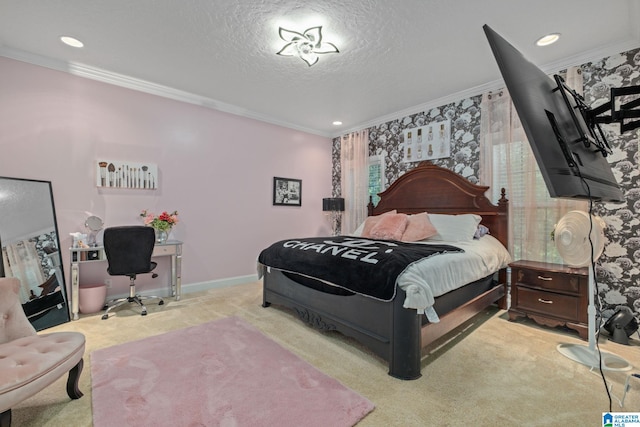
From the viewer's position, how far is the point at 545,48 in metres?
2.77

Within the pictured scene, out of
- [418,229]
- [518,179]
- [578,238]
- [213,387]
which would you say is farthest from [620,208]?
[213,387]

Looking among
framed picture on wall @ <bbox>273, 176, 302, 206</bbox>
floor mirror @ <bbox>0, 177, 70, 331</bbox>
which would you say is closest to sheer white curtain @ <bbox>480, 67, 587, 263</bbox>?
framed picture on wall @ <bbox>273, 176, 302, 206</bbox>

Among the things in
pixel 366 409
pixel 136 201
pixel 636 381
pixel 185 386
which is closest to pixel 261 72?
pixel 136 201

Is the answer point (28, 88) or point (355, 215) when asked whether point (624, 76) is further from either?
point (28, 88)

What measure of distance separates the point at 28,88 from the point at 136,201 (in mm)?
1500

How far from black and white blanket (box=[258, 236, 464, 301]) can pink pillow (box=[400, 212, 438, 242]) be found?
Result: 2.49ft

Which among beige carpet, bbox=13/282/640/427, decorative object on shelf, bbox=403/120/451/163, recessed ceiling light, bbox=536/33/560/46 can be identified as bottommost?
beige carpet, bbox=13/282/640/427

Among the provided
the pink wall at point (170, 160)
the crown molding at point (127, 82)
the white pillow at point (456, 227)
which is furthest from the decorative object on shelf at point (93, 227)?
→ the white pillow at point (456, 227)

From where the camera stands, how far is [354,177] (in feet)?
17.2

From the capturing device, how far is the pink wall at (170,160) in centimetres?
302

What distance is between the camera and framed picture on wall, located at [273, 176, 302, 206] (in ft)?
16.3

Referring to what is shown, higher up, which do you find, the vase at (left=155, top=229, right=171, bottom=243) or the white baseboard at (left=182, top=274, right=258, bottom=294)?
the vase at (left=155, top=229, right=171, bottom=243)

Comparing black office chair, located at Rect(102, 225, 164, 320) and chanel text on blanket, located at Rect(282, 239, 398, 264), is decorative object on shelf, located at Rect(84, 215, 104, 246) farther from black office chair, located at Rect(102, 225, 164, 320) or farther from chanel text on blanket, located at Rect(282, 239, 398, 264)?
chanel text on blanket, located at Rect(282, 239, 398, 264)

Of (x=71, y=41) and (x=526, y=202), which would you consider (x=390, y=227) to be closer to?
(x=526, y=202)
